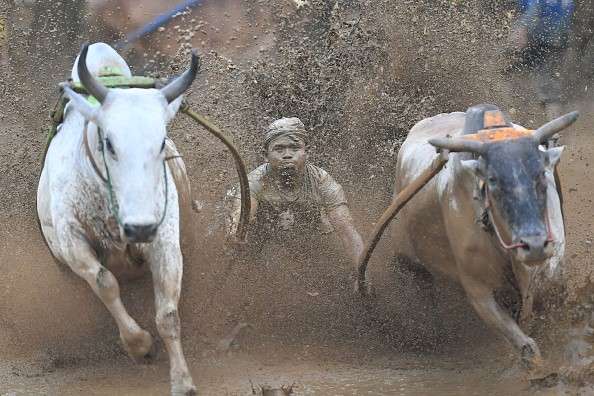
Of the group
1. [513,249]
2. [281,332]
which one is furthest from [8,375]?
[513,249]

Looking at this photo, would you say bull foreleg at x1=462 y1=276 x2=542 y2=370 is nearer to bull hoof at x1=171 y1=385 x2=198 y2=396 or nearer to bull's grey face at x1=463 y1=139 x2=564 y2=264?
bull's grey face at x1=463 y1=139 x2=564 y2=264

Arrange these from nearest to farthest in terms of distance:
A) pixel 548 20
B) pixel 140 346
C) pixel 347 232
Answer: pixel 140 346
pixel 347 232
pixel 548 20

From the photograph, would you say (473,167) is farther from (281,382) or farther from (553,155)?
(281,382)

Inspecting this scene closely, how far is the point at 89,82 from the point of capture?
17.1ft

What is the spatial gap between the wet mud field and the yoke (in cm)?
30

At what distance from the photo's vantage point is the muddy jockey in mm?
7148

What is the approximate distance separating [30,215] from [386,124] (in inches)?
Result: 97.1

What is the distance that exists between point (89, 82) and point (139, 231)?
729 millimetres

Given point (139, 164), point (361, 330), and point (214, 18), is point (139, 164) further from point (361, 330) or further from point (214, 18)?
point (214, 18)

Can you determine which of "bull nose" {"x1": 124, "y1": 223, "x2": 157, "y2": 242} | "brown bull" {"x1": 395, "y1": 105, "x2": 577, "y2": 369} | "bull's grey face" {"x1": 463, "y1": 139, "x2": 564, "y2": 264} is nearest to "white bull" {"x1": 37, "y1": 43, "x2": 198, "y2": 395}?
"bull nose" {"x1": 124, "y1": 223, "x2": 157, "y2": 242}

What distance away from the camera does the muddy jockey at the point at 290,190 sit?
23.5 feet

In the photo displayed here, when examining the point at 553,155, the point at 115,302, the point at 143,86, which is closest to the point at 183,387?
the point at 115,302

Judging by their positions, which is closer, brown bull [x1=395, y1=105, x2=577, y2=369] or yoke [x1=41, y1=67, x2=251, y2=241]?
brown bull [x1=395, y1=105, x2=577, y2=369]

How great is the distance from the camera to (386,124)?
Answer: 843 cm
